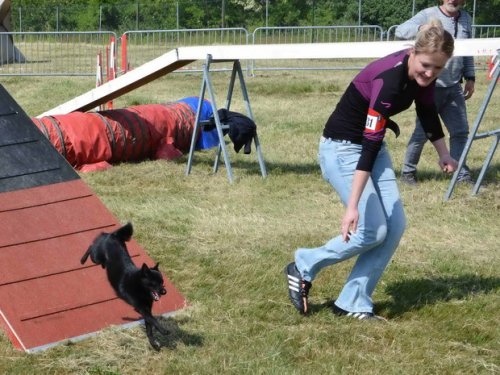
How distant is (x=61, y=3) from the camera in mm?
38750

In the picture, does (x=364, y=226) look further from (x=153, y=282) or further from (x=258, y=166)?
(x=258, y=166)

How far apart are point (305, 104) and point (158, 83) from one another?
477cm

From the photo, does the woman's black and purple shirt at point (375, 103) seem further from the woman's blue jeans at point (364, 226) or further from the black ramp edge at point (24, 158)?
the black ramp edge at point (24, 158)

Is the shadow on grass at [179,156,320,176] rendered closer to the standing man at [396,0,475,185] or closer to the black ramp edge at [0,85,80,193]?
the standing man at [396,0,475,185]

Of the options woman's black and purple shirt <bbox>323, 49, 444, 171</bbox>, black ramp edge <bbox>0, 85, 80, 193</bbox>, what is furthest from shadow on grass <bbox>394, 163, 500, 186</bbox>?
black ramp edge <bbox>0, 85, 80, 193</bbox>

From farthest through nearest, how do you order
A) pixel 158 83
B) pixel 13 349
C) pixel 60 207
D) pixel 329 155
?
pixel 158 83 → pixel 60 207 → pixel 329 155 → pixel 13 349

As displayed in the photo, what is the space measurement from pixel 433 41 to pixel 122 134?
5.71m

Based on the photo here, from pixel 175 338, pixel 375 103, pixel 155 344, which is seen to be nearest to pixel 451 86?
pixel 375 103

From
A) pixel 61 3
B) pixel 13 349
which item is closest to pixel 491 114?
pixel 13 349

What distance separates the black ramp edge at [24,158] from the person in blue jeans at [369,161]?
5.52 feet

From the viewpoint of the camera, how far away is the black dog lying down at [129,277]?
4047 millimetres

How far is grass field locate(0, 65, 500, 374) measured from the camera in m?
4.31

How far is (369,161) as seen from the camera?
4.37m

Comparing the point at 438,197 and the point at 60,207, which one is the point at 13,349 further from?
the point at 438,197
